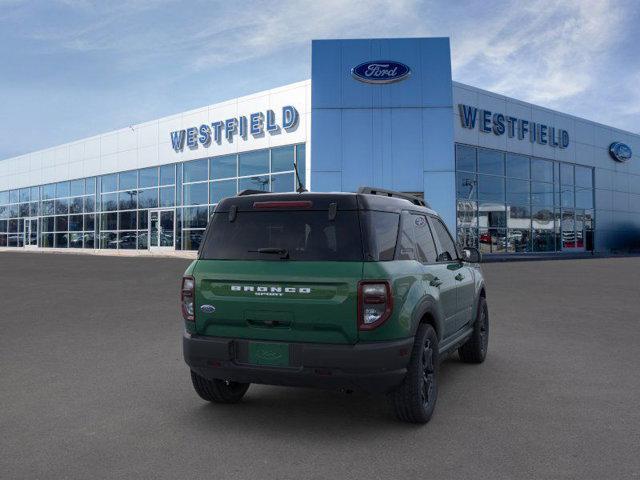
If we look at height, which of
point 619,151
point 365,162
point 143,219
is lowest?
point 143,219

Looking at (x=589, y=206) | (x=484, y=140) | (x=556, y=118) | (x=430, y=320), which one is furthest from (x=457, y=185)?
(x=430, y=320)

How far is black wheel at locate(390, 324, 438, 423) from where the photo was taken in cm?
415

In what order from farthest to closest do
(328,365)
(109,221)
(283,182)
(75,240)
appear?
(75,240)
(109,221)
(283,182)
(328,365)

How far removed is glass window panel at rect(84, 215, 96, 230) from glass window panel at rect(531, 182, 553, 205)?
28955 millimetres

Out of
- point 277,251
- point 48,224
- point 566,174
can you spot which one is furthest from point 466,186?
point 48,224

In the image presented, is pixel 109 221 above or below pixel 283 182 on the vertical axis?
below

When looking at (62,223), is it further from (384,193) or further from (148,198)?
(384,193)

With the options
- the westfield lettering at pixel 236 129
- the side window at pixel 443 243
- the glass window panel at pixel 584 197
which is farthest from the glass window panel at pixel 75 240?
the side window at pixel 443 243

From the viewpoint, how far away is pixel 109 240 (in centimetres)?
→ 3784

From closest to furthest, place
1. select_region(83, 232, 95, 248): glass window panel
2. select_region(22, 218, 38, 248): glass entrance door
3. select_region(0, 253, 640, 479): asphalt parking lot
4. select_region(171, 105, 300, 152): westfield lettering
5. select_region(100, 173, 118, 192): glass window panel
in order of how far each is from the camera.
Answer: select_region(0, 253, 640, 479): asphalt parking lot → select_region(171, 105, 300, 152): westfield lettering → select_region(100, 173, 118, 192): glass window panel → select_region(83, 232, 95, 248): glass window panel → select_region(22, 218, 38, 248): glass entrance door

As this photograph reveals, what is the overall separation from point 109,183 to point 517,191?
86.6 feet

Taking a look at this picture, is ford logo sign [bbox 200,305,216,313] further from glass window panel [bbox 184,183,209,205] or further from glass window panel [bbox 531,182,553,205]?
glass window panel [bbox 531,182,553,205]

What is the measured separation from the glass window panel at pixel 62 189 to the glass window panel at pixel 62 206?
1.51 feet

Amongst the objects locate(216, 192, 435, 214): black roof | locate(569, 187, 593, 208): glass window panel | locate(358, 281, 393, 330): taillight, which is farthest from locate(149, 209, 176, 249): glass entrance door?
locate(358, 281, 393, 330): taillight
